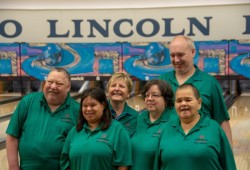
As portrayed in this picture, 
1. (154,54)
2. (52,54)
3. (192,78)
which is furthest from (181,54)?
(52,54)

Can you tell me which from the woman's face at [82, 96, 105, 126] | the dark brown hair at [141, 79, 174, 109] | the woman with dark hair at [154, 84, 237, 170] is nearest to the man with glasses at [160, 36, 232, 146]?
the dark brown hair at [141, 79, 174, 109]

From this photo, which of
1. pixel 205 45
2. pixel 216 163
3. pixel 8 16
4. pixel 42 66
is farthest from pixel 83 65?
pixel 216 163

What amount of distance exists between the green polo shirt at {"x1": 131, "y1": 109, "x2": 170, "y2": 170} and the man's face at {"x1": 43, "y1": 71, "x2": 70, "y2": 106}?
0.46 metres

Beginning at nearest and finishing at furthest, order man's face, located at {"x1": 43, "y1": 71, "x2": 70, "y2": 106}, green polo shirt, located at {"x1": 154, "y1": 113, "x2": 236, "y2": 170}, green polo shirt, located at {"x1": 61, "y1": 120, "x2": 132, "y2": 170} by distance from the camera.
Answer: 1. green polo shirt, located at {"x1": 154, "y1": 113, "x2": 236, "y2": 170}
2. green polo shirt, located at {"x1": 61, "y1": 120, "x2": 132, "y2": 170}
3. man's face, located at {"x1": 43, "y1": 71, "x2": 70, "y2": 106}

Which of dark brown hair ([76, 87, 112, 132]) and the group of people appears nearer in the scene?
the group of people

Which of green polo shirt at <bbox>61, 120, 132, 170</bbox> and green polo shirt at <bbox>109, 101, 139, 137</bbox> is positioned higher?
green polo shirt at <bbox>109, 101, 139, 137</bbox>

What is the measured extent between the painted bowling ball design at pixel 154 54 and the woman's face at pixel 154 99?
6.02 metres

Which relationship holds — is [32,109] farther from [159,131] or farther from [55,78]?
[159,131]

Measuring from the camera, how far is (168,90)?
8.01 ft

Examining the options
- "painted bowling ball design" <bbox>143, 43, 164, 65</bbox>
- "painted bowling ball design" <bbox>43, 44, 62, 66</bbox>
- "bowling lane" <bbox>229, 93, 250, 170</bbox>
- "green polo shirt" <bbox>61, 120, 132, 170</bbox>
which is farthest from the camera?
"painted bowling ball design" <bbox>43, 44, 62, 66</bbox>

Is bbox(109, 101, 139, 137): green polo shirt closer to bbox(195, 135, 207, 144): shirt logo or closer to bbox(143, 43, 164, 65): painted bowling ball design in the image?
bbox(195, 135, 207, 144): shirt logo

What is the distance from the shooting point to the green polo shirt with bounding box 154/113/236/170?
2.13 m

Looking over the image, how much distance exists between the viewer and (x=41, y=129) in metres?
2.54

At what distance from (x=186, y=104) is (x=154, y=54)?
6.38 meters
